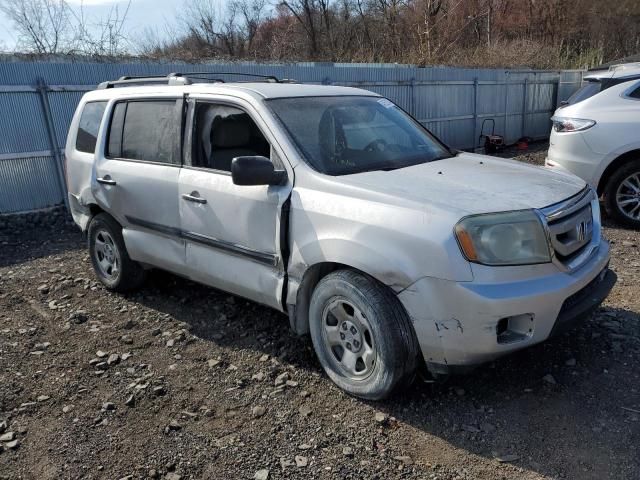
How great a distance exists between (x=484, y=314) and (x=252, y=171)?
5.03 feet

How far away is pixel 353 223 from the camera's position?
3.02 m

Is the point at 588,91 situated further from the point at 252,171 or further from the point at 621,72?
the point at 252,171

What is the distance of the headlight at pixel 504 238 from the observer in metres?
2.73

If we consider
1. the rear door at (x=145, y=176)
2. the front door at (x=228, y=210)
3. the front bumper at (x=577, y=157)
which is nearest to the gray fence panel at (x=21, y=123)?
the rear door at (x=145, y=176)

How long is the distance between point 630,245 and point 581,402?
136 inches

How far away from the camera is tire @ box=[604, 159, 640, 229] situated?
6.41m

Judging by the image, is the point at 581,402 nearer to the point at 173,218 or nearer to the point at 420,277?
the point at 420,277

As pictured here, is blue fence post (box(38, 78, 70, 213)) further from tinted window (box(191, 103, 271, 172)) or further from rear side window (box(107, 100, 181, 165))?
tinted window (box(191, 103, 271, 172))

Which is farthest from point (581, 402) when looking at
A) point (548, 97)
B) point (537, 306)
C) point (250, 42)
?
point (250, 42)

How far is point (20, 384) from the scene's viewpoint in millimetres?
3672

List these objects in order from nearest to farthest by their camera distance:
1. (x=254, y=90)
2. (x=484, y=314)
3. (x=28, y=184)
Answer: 1. (x=484, y=314)
2. (x=254, y=90)
3. (x=28, y=184)

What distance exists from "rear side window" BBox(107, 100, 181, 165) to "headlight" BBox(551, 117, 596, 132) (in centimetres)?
484

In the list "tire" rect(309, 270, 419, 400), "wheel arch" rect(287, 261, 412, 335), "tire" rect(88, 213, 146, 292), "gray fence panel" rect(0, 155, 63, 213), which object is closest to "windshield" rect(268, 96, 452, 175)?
"wheel arch" rect(287, 261, 412, 335)

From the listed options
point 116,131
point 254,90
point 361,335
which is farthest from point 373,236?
point 116,131
